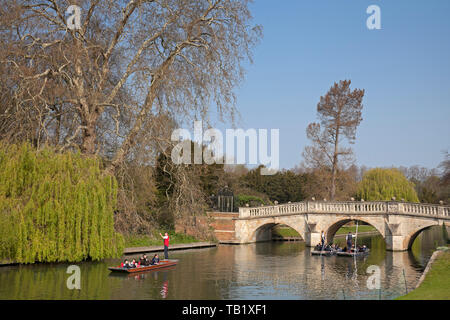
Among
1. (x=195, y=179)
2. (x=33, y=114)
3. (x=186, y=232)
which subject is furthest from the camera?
(x=186, y=232)

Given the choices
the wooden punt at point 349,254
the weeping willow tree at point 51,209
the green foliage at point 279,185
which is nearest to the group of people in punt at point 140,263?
the weeping willow tree at point 51,209

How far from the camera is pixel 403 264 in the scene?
2411 centimetres

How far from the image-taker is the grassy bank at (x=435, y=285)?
500 inches

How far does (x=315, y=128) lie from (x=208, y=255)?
20.7 m

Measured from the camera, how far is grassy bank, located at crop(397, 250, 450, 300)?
1269 cm

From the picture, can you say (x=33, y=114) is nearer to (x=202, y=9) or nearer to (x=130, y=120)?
(x=130, y=120)

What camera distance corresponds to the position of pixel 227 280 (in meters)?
18.5

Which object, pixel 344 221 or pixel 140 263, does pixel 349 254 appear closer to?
pixel 344 221

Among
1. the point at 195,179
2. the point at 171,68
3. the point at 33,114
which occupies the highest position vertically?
the point at 171,68

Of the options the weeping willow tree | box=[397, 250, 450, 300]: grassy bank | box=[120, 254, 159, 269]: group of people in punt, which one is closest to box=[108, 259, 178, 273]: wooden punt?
box=[120, 254, 159, 269]: group of people in punt

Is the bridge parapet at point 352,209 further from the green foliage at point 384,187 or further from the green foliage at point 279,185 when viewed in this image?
the green foliage at point 279,185

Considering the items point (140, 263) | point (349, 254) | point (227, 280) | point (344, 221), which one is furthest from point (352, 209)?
point (140, 263)

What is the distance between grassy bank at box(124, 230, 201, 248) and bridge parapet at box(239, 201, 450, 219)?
204 inches
